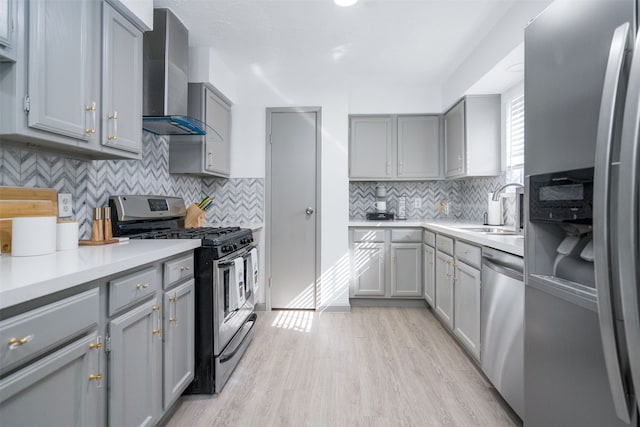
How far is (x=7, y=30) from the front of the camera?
1107 millimetres

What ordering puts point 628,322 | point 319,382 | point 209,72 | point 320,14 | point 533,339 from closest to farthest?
1. point 628,322
2. point 533,339
3. point 319,382
4. point 320,14
5. point 209,72

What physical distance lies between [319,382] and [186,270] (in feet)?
3.61

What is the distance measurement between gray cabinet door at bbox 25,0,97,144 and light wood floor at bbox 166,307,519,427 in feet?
5.09

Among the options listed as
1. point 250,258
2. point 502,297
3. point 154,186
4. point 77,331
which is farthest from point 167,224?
point 502,297

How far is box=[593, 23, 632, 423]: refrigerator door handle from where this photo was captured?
0.80 metres

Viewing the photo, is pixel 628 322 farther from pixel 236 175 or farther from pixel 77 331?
pixel 236 175

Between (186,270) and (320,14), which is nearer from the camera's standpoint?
(186,270)

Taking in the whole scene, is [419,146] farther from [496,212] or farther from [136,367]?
[136,367]

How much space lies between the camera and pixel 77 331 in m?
1.00

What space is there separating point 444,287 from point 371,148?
5.86ft

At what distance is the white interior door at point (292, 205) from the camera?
345cm

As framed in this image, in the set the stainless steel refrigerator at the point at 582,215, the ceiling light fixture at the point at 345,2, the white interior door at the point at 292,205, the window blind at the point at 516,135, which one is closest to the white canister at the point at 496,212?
the window blind at the point at 516,135

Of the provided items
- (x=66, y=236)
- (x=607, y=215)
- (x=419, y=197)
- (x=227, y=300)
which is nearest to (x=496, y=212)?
(x=419, y=197)

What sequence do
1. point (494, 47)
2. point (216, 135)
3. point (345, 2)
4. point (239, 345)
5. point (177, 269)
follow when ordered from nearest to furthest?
1. point (177, 269)
2. point (345, 2)
3. point (239, 345)
4. point (494, 47)
5. point (216, 135)
